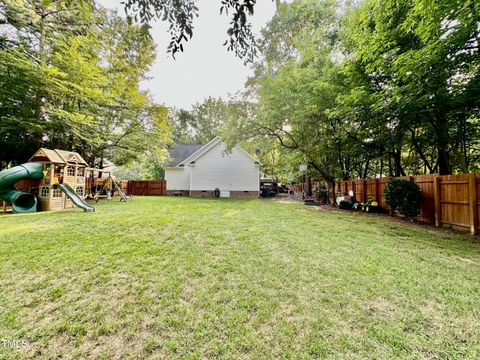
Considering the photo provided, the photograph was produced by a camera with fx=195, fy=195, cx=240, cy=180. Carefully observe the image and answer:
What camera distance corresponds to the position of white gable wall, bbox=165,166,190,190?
1967 centimetres

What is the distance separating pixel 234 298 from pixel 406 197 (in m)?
7.61

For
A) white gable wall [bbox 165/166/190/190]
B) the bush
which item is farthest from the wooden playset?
the bush

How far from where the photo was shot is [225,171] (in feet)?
59.0

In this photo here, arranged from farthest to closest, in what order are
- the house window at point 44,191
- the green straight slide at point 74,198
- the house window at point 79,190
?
the house window at point 79,190 → the house window at point 44,191 → the green straight slide at point 74,198

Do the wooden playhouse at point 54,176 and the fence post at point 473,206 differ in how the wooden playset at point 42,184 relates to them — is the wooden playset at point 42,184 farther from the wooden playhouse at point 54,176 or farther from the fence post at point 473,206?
the fence post at point 473,206

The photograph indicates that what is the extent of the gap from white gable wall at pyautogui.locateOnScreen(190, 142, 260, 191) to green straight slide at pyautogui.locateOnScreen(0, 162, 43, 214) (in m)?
10.6

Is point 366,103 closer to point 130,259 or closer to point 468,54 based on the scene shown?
point 468,54

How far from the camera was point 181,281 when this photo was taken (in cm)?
276

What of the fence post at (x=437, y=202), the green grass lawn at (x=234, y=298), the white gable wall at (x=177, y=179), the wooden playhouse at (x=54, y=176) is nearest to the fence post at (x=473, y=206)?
the fence post at (x=437, y=202)

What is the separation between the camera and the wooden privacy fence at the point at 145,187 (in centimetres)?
2120

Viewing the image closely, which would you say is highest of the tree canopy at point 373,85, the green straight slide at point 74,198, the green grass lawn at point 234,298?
the tree canopy at point 373,85

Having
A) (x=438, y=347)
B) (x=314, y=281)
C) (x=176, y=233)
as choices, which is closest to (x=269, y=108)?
(x=176, y=233)

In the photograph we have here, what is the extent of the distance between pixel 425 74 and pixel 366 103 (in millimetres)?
1751

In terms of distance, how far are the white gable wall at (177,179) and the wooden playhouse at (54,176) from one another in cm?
984
